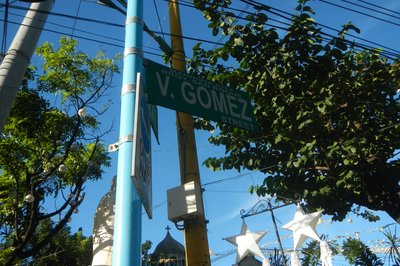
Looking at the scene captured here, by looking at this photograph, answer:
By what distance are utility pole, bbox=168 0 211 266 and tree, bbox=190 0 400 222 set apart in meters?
2.31

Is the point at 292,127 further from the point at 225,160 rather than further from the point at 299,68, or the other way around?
the point at 225,160

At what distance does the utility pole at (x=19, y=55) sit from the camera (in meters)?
4.22

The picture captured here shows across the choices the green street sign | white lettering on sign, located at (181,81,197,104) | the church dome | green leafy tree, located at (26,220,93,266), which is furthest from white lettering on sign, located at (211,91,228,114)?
the church dome

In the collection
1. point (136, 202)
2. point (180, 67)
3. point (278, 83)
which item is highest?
point (278, 83)

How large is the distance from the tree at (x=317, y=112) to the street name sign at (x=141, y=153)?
486cm

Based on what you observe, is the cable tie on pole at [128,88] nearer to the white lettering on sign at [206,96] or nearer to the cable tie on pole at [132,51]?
the cable tie on pole at [132,51]

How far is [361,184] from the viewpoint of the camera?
8.27 m

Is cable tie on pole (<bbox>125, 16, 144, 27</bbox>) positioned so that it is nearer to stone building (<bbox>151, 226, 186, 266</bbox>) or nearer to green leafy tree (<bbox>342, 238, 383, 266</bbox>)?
green leafy tree (<bbox>342, 238, 383, 266</bbox>)

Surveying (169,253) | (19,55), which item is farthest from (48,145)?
(169,253)

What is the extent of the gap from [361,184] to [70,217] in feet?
24.8

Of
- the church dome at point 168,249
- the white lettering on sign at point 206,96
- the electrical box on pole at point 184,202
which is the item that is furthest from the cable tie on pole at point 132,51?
the church dome at point 168,249

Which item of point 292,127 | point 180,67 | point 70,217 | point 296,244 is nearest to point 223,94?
point 180,67

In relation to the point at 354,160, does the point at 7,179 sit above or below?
above

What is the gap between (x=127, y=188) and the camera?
3.02m
